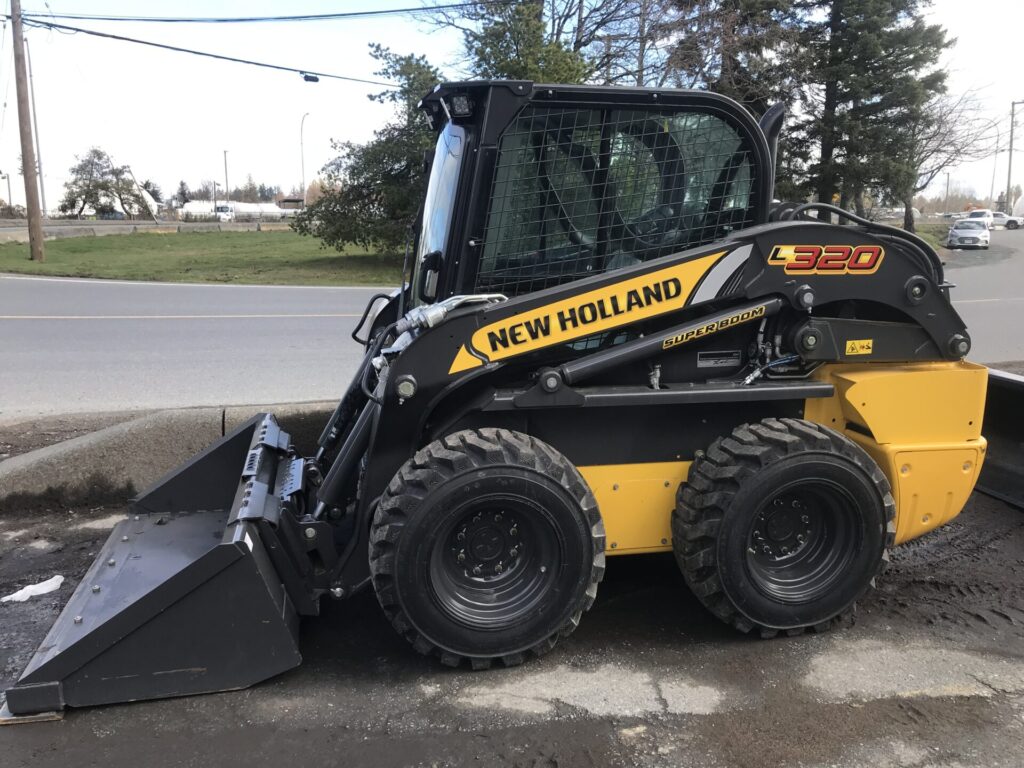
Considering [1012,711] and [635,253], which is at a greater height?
[635,253]

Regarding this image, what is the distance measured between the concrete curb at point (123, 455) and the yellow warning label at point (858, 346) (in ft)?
11.0

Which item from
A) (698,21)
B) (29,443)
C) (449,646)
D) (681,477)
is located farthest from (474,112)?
(698,21)

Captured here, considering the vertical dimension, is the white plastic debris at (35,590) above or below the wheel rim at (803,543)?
below

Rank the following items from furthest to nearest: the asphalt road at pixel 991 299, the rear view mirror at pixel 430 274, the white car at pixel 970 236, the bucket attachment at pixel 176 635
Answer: the white car at pixel 970 236
the asphalt road at pixel 991 299
the rear view mirror at pixel 430 274
the bucket attachment at pixel 176 635

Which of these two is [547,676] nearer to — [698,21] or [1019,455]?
[1019,455]

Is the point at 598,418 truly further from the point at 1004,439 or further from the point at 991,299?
the point at 991,299

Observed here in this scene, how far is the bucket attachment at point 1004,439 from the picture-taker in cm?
489

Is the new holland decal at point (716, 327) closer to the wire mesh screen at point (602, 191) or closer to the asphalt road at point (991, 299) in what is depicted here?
the wire mesh screen at point (602, 191)

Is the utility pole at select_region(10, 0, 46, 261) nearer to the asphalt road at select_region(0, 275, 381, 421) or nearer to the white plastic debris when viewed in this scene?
the asphalt road at select_region(0, 275, 381, 421)

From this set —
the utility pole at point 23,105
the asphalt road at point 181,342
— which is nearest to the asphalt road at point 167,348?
the asphalt road at point 181,342

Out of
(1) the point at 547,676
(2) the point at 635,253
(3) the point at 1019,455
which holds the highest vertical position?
(2) the point at 635,253

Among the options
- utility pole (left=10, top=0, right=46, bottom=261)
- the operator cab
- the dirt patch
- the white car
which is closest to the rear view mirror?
the operator cab

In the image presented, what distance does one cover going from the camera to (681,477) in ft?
11.7

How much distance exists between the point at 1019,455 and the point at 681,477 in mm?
2719
